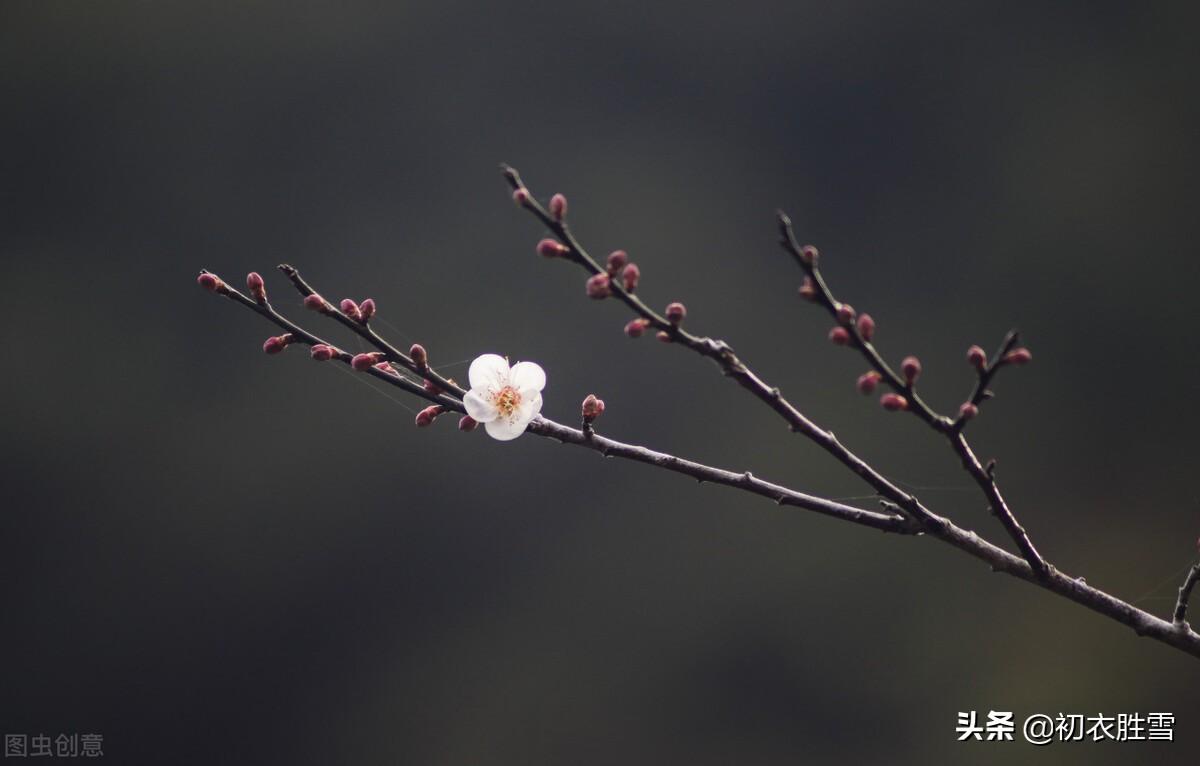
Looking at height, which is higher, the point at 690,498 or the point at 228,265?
the point at 228,265

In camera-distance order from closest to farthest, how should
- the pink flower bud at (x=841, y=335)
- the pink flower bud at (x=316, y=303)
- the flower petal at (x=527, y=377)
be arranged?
the pink flower bud at (x=841, y=335)
the pink flower bud at (x=316, y=303)
the flower petal at (x=527, y=377)

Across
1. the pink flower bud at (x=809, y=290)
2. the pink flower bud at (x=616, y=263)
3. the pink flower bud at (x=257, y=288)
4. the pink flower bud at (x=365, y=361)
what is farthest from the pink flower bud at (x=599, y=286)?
the pink flower bud at (x=257, y=288)

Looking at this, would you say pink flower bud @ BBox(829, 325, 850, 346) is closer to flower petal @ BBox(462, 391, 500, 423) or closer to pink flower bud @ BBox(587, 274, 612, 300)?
pink flower bud @ BBox(587, 274, 612, 300)

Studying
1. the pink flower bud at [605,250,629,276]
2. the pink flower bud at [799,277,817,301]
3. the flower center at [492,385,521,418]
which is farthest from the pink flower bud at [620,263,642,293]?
A: the flower center at [492,385,521,418]

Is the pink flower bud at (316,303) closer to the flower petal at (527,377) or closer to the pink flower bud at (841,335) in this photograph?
the flower petal at (527,377)

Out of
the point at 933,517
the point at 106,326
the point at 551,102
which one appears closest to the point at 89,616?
the point at 106,326

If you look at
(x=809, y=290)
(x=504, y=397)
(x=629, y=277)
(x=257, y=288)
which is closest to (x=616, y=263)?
(x=629, y=277)

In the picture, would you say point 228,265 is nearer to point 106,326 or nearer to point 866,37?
point 106,326
